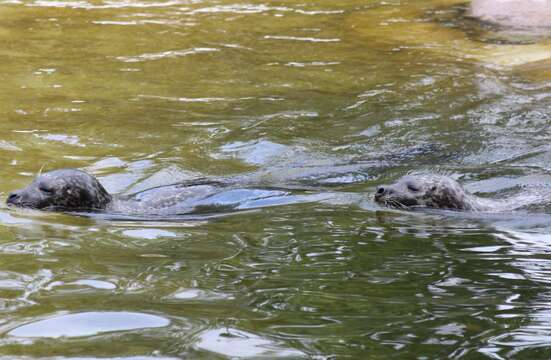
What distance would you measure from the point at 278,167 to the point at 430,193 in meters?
1.85

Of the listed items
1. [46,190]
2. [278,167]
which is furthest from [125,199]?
[278,167]

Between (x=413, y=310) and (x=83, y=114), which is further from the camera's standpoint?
(x=83, y=114)

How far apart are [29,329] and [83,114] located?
7031mm

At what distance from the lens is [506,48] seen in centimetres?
1445

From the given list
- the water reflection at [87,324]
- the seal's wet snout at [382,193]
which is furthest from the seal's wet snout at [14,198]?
the water reflection at [87,324]

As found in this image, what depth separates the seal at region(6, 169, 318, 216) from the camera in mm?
7672

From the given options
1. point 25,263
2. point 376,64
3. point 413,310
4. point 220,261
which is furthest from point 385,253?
point 376,64

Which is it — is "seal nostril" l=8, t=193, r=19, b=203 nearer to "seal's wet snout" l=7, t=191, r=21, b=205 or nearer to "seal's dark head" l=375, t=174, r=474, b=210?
"seal's wet snout" l=7, t=191, r=21, b=205

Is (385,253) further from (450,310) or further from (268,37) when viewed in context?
(268,37)

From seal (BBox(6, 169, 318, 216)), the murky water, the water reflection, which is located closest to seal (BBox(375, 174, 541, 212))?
the murky water

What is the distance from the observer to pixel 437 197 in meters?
8.16

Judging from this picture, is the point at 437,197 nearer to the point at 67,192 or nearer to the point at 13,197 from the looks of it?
the point at 67,192

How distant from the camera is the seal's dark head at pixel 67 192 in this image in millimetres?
7664

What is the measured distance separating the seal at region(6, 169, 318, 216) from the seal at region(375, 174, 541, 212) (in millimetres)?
679
